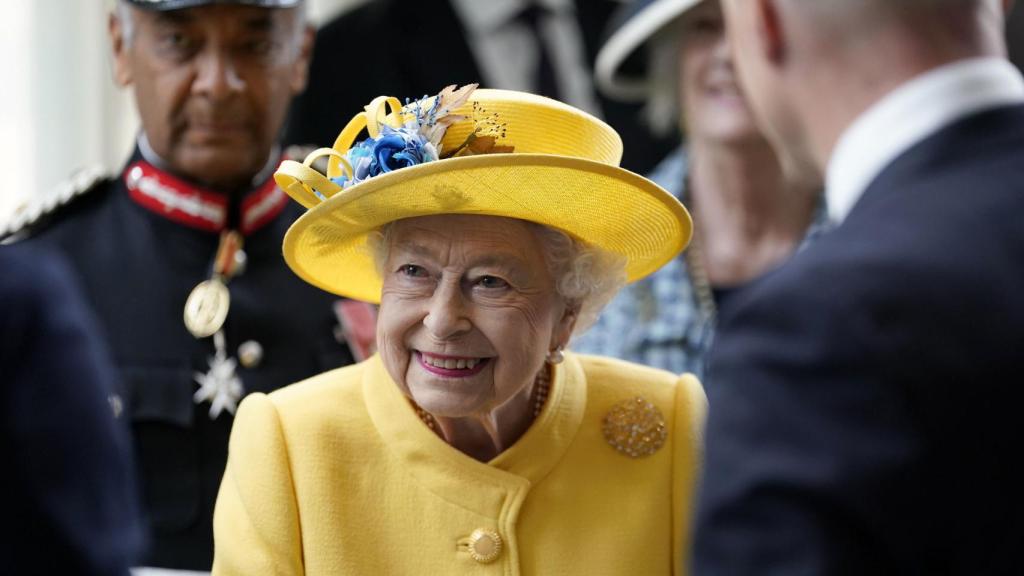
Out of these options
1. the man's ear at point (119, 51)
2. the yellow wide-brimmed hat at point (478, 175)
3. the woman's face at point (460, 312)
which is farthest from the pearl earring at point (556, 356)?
the man's ear at point (119, 51)

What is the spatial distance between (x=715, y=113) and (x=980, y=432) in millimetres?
3276

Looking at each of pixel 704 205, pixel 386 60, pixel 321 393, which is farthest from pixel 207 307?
pixel 386 60

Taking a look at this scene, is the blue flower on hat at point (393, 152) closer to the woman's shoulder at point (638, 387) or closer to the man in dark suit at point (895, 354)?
the woman's shoulder at point (638, 387)

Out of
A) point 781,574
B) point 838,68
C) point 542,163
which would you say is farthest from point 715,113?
point 781,574

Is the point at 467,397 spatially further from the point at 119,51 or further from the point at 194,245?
the point at 119,51

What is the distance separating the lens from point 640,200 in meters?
2.90

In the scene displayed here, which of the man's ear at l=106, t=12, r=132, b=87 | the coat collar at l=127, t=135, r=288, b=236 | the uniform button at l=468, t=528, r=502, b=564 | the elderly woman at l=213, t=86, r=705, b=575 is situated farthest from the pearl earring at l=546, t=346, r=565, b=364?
the man's ear at l=106, t=12, r=132, b=87

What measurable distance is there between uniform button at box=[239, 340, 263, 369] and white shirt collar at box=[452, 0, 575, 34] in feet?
8.52

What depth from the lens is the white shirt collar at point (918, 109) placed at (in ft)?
6.29

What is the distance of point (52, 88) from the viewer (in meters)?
5.94

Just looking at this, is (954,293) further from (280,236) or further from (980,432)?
(280,236)

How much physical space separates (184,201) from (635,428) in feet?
4.91

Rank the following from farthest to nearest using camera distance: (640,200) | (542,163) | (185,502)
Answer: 1. (185,502)
2. (640,200)
3. (542,163)

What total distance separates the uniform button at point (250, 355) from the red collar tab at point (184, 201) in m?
0.35
